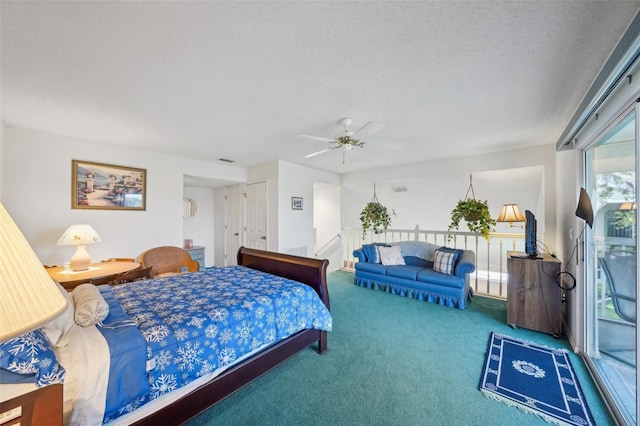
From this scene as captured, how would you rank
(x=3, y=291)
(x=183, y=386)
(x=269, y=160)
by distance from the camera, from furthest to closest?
(x=269, y=160)
(x=183, y=386)
(x=3, y=291)

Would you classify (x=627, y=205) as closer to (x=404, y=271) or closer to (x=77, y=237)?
(x=404, y=271)

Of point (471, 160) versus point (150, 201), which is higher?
point (471, 160)

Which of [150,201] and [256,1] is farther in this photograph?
[150,201]

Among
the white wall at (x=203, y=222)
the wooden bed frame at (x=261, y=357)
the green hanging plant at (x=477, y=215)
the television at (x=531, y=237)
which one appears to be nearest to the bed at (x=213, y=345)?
the wooden bed frame at (x=261, y=357)

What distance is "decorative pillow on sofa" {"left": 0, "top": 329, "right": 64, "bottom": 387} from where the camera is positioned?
39.0 inches

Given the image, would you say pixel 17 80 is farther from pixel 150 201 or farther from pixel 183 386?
pixel 183 386

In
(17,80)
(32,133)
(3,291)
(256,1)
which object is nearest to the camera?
(3,291)

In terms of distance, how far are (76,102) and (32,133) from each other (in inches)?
56.3

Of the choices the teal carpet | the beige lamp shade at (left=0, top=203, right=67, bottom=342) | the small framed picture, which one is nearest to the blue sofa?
the teal carpet

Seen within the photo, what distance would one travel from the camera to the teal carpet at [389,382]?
163 cm

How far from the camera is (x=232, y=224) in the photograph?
18.6 feet

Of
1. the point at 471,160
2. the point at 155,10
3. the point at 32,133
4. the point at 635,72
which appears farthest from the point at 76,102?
the point at 471,160

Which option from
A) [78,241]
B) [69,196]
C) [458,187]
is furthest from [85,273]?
[458,187]

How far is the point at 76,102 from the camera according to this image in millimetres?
2283
